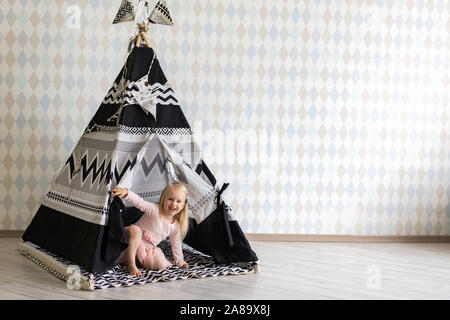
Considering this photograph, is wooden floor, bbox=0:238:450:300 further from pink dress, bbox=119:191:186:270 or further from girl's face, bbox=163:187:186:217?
girl's face, bbox=163:187:186:217

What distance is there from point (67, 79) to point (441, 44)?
2.99 metres

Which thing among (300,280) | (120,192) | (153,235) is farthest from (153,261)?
(300,280)

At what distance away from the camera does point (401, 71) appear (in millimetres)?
4184

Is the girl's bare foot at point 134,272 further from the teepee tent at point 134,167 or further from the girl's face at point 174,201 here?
the girl's face at point 174,201

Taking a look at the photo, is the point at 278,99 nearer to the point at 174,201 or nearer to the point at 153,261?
the point at 174,201


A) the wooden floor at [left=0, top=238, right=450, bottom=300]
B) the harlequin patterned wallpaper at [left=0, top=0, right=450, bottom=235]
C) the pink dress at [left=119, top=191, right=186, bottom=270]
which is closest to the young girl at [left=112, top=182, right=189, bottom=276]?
the pink dress at [left=119, top=191, right=186, bottom=270]

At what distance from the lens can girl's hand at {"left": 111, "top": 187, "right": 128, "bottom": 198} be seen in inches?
113

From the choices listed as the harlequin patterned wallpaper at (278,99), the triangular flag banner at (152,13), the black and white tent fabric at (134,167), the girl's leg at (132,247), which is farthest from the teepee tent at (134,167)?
the harlequin patterned wallpaper at (278,99)

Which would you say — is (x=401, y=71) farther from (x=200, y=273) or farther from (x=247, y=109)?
(x=200, y=273)

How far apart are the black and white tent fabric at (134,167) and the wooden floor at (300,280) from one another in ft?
0.73

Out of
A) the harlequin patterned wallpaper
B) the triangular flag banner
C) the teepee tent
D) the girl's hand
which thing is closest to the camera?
the girl's hand

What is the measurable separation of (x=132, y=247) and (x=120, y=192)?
326 millimetres

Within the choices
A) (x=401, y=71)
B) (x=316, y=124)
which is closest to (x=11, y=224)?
(x=316, y=124)

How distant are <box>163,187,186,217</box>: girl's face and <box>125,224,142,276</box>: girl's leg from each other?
8.7 inches
